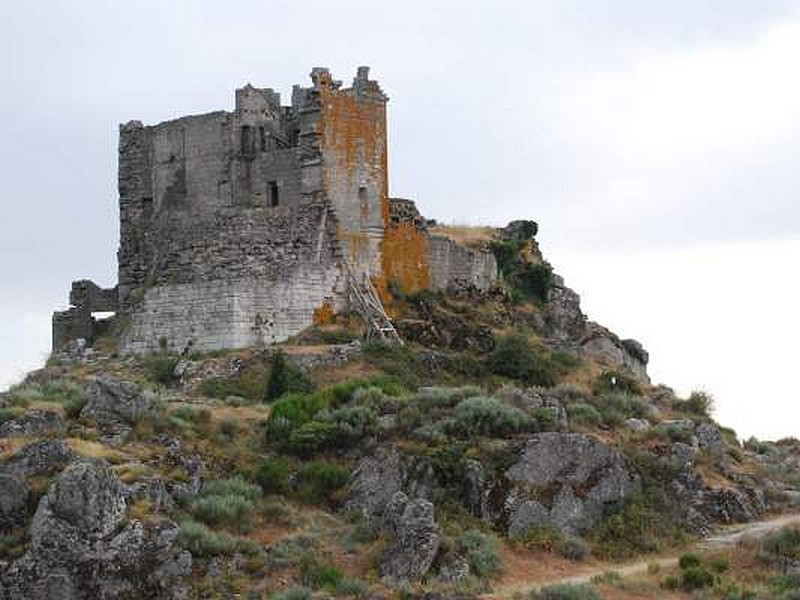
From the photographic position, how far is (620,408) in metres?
40.1

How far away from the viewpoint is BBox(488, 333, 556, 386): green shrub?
142 feet

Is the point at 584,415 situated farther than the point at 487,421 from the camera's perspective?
Yes

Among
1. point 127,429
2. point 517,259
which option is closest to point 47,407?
point 127,429

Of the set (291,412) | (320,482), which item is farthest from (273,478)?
(291,412)

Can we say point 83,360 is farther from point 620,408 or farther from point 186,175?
point 620,408

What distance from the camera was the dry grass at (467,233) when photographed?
52.5m

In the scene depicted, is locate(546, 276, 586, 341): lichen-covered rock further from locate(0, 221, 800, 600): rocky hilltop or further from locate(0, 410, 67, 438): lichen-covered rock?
locate(0, 410, 67, 438): lichen-covered rock

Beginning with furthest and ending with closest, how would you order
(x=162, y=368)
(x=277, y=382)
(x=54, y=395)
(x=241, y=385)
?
(x=162, y=368)
(x=241, y=385)
(x=277, y=382)
(x=54, y=395)

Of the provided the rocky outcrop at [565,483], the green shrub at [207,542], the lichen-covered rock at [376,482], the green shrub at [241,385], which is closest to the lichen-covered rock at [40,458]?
the green shrub at [207,542]

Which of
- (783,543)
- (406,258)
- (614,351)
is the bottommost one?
(783,543)

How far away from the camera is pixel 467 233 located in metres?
55.0

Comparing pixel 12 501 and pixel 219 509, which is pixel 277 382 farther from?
pixel 12 501

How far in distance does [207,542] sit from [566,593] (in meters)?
6.63

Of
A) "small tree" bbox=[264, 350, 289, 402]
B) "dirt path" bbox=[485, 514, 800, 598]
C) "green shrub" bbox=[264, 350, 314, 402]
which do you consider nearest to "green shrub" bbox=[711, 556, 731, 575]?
"dirt path" bbox=[485, 514, 800, 598]
